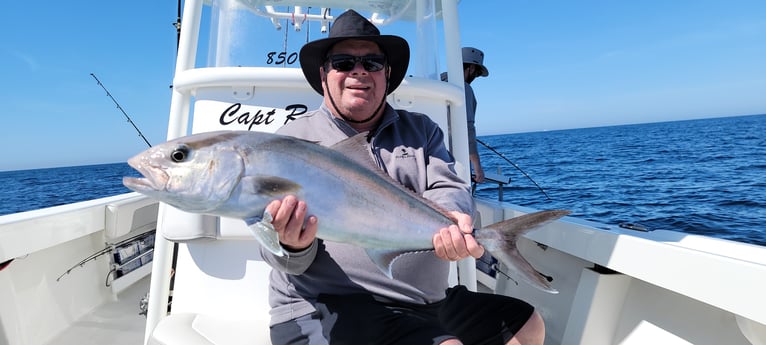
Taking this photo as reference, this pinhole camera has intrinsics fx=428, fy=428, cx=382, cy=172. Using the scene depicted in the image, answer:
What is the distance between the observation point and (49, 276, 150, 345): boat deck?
3771 millimetres

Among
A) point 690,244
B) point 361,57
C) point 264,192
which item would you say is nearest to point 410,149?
point 361,57

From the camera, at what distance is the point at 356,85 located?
2492 mm

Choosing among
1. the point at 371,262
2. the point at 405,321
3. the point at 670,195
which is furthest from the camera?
the point at 670,195

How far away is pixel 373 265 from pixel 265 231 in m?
0.78

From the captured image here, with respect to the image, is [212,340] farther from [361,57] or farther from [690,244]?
[690,244]

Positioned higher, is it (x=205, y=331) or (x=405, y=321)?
(x=405, y=321)

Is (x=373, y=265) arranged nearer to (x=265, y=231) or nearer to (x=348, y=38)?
(x=265, y=231)

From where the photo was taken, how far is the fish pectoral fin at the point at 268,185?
5.65ft

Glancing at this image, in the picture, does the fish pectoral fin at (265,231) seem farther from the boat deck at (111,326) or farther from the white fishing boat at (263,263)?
the boat deck at (111,326)

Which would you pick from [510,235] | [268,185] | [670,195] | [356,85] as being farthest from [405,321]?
[670,195]

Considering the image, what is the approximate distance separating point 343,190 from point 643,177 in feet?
63.4

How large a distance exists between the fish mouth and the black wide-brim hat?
126cm

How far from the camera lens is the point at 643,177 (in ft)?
58.2

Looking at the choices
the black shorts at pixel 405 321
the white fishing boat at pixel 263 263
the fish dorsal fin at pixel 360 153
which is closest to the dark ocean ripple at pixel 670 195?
the white fishing boat at pixel 263 263
